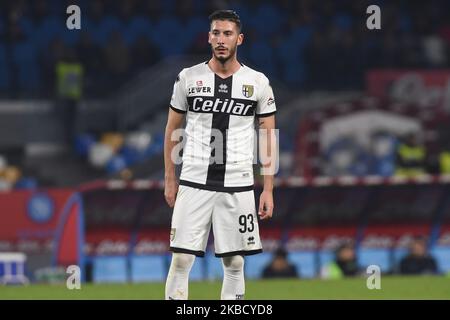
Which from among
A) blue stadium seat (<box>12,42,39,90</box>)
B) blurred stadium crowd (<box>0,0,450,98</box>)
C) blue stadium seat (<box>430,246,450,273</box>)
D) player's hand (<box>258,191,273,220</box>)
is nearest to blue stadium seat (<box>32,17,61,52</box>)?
blurred stadium crowd (<box>0,0,450,98</box>)

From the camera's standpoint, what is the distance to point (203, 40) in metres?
25.0

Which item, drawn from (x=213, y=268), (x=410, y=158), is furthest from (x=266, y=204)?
(x=410, y=158)

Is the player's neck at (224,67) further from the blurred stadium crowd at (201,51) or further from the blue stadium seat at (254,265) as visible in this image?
the blurred stadium crowd at (201,51)

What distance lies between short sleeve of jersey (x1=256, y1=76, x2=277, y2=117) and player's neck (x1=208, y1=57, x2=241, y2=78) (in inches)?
9.0

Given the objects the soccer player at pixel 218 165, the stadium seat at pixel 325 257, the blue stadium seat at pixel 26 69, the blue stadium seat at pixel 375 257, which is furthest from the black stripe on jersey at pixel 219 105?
the blue stadium seat at pixel 26 69

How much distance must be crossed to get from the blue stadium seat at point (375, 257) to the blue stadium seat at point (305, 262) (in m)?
0.66

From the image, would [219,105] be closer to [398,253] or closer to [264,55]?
[398,253]

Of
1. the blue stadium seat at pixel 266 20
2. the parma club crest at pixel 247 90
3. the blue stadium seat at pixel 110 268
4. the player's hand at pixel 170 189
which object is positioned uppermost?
the blue stadium seat at pixel 266 20

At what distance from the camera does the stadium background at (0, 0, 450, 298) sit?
18.9 metres

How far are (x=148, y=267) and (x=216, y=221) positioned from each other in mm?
9143

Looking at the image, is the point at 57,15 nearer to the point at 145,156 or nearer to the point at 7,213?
the point at 145,156

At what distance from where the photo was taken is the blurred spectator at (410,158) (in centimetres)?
2123

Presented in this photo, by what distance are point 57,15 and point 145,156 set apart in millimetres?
4375

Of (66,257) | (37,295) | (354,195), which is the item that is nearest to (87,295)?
(37,295)
